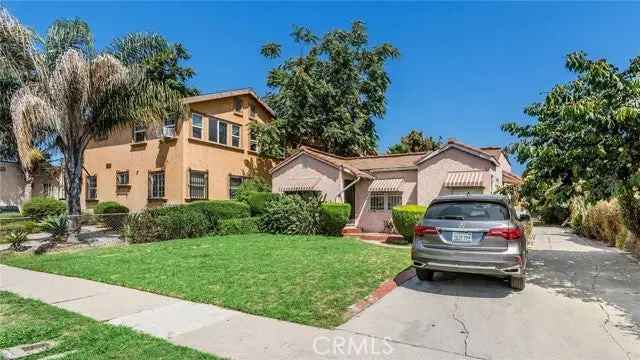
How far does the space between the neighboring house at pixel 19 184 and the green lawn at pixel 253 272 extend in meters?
26.9

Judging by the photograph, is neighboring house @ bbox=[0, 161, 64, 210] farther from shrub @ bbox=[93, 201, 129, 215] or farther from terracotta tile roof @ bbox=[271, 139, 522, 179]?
terracotta tile roof @ bbox=[271, 139, 522, 179]

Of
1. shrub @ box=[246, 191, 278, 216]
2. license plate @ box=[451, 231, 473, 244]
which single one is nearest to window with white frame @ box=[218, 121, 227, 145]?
shrub @ box=[246, 191, 278, 216]

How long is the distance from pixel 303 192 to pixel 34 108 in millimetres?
13136

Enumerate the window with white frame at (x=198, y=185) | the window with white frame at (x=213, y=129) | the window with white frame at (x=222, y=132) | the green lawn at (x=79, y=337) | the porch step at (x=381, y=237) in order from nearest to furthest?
the green lawn at (x=79, y=337), the porch step at (x=381, y=237), the window with white frame at (x=198, y=185), the window with white frame at (x=213, y=129), the window with white frame at (x=222, y=132)

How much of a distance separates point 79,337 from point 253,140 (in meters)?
21.9

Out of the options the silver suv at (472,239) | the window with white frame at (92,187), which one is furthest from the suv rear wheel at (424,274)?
the window with white frame at (92,187)

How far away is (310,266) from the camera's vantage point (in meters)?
9.38

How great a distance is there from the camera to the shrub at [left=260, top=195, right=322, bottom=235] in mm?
18094

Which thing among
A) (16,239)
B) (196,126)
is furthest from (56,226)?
(196,126)

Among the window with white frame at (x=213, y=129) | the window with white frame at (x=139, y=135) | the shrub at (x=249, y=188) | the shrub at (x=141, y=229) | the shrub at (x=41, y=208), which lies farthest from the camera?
the shrub at (x=41, y=208)

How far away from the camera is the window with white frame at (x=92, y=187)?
24.4 m

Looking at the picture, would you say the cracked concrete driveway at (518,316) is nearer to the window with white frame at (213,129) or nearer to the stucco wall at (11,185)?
the window with white frame at (213,129)

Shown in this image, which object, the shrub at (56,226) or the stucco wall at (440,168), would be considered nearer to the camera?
the shrub at (56,226)

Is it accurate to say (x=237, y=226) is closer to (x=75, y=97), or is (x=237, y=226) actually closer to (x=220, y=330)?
(x=75, y=97)
